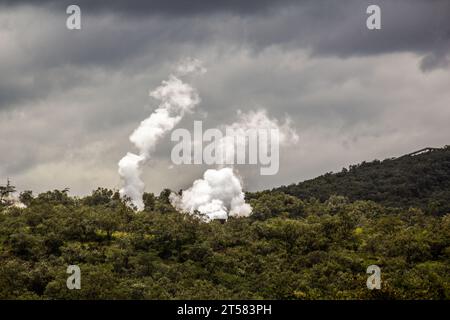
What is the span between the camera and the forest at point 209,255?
6525cm

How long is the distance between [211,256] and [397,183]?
8625cm

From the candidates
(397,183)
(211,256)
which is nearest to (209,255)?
(211,256)

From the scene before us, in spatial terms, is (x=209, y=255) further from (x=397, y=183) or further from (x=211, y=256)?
(x=397, y=183)

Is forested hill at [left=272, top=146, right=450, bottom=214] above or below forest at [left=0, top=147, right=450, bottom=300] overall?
above

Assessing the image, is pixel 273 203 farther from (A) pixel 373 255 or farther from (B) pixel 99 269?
(B) pixel 99 269

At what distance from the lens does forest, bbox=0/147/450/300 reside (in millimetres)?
65250

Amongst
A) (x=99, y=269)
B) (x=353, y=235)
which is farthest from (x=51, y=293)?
(x=353, y=235)

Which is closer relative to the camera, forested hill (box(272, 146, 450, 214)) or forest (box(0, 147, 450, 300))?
forest (box(0, 147, 450, 300))

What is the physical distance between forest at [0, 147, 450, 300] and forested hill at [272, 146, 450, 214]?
36119 mm

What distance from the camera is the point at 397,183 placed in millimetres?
157750

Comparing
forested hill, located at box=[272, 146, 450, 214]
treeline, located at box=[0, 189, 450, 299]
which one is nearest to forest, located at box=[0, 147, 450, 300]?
treeline, located at box=[0, 189, 450, 299]

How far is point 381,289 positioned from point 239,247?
25292mm

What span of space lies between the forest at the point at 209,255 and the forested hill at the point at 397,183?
3612 cm

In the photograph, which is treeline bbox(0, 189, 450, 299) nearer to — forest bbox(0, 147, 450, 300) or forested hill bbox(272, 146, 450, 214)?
forest bbox(0, 147, 450, 300)
